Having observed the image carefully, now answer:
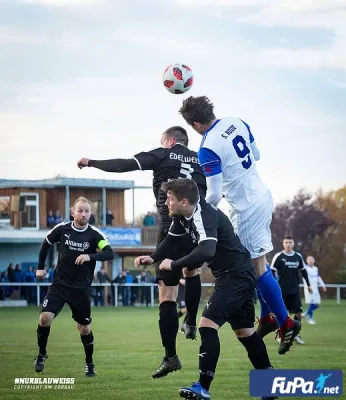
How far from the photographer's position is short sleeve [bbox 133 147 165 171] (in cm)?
1152

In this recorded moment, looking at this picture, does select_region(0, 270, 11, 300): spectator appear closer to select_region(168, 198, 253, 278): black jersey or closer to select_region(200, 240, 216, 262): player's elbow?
select_region(168, 198, 253, 278): black jersey

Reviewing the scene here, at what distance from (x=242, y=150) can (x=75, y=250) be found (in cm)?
432

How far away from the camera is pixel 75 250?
14.5m

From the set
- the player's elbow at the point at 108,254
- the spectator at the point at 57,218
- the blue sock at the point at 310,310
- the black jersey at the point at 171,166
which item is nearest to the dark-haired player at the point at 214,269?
the black jersey at the point at 171,166

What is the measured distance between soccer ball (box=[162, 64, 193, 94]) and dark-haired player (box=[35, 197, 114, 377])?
292 cm

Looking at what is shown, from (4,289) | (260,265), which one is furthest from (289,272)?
(4,289)

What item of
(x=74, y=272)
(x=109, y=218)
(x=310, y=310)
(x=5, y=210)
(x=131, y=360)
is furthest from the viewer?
(x=5, y=210)

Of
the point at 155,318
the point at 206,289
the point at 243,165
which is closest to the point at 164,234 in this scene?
the point at 243,165

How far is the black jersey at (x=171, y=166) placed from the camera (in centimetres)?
1178

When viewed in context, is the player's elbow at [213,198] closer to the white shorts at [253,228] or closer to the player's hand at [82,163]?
the white shorts at [253,228]

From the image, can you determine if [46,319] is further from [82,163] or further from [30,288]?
[30,288]

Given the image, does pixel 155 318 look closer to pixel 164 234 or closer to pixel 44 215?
pixel 164 234

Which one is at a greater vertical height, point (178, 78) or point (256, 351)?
point (178, 78)

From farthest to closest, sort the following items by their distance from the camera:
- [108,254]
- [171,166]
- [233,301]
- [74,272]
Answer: [74,272], [108,254], [171,166], [233,301]
